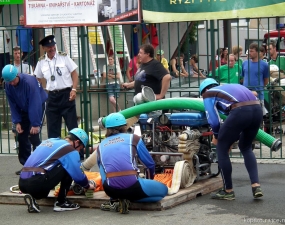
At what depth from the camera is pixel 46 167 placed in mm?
8062

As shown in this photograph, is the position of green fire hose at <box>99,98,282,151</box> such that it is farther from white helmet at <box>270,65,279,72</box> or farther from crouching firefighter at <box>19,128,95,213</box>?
white helmet at <box>270,65,279,72</box>

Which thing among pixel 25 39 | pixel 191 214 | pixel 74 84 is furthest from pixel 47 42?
pixel 191 214

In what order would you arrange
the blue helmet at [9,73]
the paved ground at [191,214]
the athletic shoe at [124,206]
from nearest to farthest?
1. the paved ground at [191,214]
2. the athletic shoe at [124,206]
3. the blue helmet at [9,73]

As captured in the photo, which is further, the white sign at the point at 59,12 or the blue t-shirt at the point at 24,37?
the blue t-shirt at the point at 24,37

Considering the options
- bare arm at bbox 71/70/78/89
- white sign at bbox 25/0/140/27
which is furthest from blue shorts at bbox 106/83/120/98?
white sign at bbox 25/0/140/27

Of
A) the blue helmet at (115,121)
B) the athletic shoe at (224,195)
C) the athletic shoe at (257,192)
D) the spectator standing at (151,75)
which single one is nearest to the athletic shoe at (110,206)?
the blue helmet at (115,121)

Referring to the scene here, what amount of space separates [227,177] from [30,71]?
538cm

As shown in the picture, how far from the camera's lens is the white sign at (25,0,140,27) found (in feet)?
36.5

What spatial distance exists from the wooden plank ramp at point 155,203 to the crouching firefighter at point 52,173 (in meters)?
0.21

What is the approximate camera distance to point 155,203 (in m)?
7.98

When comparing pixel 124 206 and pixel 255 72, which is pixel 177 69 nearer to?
pixel 255 72

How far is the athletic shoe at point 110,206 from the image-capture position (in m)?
8.02

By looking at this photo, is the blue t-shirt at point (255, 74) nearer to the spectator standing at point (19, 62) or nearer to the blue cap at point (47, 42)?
the blue cap at point (47, 42)

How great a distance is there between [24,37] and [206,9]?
14.0ft
